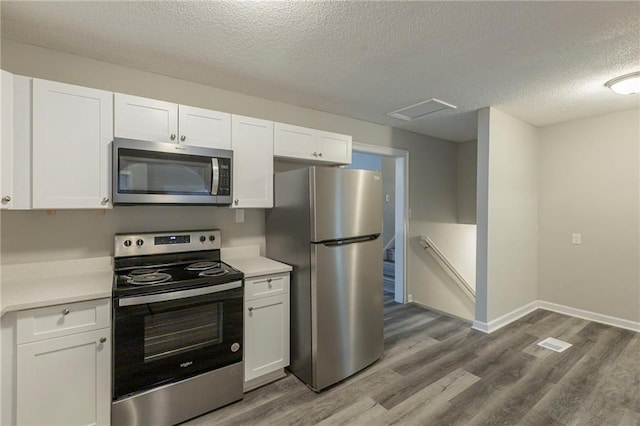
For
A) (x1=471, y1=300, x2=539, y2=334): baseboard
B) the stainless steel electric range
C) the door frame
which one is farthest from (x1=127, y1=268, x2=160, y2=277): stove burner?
(x1=471, y1=300, x2=539, y2=334): baseboard

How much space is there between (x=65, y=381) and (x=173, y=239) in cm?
106

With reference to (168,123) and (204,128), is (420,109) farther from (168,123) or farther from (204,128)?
(168,123)

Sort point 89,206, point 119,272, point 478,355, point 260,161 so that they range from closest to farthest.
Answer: point 89,206 → point 119,272 → point 260,161 → point 478,355

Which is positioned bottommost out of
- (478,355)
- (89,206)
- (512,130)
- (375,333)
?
(478,355)

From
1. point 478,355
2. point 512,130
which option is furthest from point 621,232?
point 478,355

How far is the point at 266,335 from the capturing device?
2.38 m

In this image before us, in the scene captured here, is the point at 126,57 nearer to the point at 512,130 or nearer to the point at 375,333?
the point at 375,333

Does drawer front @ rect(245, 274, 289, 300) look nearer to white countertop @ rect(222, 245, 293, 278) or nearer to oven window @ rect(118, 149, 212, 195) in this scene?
white countertop @ rect(222, 245, 293, 278)

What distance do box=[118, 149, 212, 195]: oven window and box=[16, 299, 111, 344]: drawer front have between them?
72 centimetres

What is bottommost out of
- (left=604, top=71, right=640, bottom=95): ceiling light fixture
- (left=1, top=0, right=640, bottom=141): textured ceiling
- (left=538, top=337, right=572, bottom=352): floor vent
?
(left=538, top=337, right=572, bottom=352): floor vent

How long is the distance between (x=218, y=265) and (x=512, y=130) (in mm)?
3670

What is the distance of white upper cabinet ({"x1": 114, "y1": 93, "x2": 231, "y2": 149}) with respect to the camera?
6.66 ft

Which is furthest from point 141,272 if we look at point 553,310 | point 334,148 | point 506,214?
point 553,310

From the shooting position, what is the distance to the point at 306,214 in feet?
7.69
